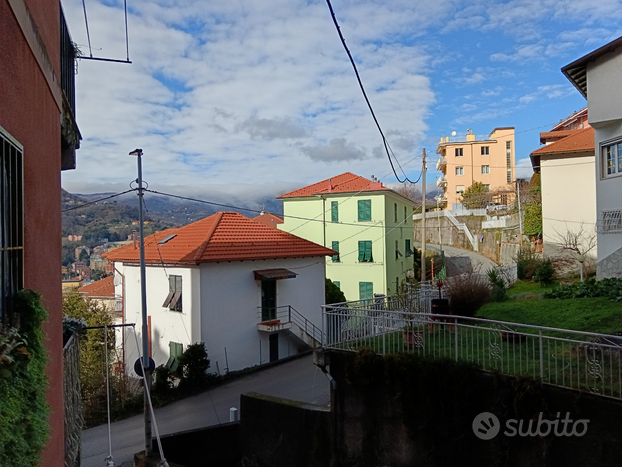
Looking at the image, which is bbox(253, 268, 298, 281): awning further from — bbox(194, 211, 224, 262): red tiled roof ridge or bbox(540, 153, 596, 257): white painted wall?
bbox(540, 153, 596, 257): white painted wall

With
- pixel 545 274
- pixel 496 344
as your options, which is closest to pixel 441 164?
pixel 545 274

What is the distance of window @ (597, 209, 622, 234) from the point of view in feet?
42.7

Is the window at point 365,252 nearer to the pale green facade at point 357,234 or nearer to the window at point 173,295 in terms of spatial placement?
the pale green facade at point 357,234

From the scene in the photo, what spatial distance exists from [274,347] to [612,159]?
14908 mm

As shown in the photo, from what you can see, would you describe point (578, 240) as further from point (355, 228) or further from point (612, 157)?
point (355, 228)

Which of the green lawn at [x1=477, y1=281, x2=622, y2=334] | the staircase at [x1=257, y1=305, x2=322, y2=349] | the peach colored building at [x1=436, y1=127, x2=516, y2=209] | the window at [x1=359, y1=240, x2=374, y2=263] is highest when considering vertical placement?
the peach colored building at [x1=436, y1=127, x2=516, y2=209]

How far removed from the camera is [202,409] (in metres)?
15.3

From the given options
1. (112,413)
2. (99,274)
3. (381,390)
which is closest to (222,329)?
(112,413)

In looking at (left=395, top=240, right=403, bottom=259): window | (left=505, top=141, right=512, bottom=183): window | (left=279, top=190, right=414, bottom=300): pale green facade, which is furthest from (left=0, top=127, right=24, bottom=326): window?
(left=505, top=141, right=512, bottom=183): window

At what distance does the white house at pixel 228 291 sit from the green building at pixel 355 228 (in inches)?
292

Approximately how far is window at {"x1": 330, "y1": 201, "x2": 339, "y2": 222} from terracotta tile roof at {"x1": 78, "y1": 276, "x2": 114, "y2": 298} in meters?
16.2

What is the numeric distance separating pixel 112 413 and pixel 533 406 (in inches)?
558

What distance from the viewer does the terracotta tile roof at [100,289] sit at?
3199cm

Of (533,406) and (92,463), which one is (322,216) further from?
(533,406)
